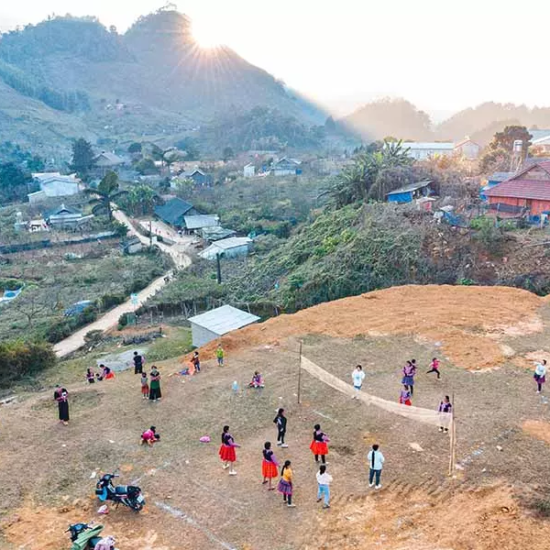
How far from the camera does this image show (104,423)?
1505 cm

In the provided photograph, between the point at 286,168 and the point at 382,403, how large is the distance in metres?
73.7

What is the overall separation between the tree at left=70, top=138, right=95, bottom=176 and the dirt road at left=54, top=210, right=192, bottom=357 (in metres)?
25.0

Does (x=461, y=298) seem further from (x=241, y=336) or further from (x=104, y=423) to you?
(x=104, y=423)

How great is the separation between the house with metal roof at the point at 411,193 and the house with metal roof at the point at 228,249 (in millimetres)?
16557

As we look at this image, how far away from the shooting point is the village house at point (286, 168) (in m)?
83.2

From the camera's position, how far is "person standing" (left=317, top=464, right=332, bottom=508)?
35.7ft

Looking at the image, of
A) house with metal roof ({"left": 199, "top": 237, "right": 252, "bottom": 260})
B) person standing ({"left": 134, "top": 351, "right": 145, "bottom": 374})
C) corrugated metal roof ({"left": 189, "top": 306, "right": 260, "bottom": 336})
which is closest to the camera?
person standing ({"left": 134, "top": 351, "right": 145, "bottom": 374})

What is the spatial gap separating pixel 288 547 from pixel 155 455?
4.64 meters

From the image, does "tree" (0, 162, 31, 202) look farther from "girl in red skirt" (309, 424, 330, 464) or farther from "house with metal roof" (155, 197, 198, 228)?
"girl in red skirt" (309, 424, 330, 464)

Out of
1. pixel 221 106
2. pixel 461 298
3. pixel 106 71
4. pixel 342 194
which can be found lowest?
pixel 461 298

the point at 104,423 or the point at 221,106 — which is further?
the point at 221,106

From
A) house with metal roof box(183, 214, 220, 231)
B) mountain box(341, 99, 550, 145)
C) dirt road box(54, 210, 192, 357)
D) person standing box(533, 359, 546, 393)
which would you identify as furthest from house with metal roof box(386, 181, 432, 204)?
mountain box(341, 99, 550, 145)

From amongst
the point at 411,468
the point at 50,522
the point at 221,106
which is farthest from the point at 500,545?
the point at 221,106

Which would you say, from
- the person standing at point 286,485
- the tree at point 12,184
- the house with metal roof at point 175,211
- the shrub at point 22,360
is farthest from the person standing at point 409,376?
the tree at point 12,184
